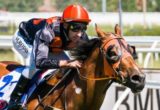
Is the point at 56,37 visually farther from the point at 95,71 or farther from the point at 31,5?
the point at 31,5

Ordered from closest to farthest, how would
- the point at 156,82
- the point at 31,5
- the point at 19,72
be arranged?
the point at 19,72
the point at 156,82
the point at 31,5

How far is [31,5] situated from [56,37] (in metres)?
28.2

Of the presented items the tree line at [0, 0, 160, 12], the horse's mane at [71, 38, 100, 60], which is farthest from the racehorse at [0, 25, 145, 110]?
the tree line at [0, 0, 160, 12]

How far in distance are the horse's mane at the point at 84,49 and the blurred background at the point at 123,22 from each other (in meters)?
1.83

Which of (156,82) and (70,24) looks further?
(156,82)

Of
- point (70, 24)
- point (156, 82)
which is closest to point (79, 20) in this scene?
point (70, 24)

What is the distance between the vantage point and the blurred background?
7098mm

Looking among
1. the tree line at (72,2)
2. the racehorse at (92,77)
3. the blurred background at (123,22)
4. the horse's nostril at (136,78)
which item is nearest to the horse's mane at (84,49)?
the racehorse at (92,77)

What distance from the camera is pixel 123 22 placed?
950 inches

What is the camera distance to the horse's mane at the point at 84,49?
16.1ft

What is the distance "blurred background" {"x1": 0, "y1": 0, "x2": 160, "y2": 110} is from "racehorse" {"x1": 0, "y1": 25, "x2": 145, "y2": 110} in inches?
68.6

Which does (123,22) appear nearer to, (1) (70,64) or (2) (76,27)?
(2) (76,27)

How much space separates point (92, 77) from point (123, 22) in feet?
63.4

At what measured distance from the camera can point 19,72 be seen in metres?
5.74
